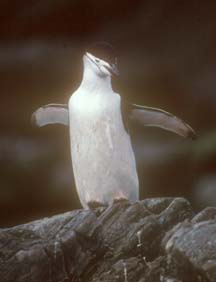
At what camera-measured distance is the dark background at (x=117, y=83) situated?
3010mm

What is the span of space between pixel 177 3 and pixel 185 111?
1.65 ft

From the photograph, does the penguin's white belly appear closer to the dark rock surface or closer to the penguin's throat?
the penguin's throat

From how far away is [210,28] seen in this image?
3109 millimetres

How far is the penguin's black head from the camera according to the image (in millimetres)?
2813

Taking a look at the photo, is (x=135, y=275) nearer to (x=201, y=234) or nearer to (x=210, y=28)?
(x=201, y=234)

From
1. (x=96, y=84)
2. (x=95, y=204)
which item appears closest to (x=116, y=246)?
(x=95, y=204)

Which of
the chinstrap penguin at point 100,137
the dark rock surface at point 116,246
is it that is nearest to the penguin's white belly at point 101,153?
the chinstrap penguin at point 100,137

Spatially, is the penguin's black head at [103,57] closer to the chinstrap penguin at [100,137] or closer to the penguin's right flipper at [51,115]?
the chinstrap penguin at [100,137]

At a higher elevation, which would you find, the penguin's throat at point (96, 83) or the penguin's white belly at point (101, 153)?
the penguin's throat at point (96, 83)

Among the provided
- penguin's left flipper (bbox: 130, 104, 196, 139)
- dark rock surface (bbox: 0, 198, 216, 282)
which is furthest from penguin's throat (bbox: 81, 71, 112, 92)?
dark rock surface (bbox: 0, 198, 216, 282)

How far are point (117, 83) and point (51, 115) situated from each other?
0.34 meters

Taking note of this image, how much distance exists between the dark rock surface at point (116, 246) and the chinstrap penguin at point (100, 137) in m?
0.37

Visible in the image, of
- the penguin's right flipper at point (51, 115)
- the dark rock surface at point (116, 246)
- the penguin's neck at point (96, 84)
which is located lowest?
the dark rock surface at point (116, 246)

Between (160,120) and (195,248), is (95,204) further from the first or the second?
(195,248)
